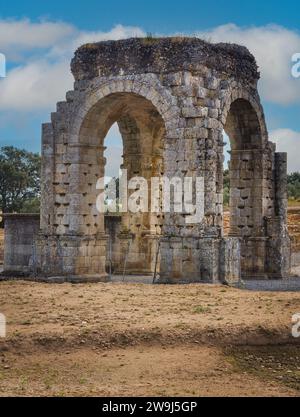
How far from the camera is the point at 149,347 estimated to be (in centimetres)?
1178

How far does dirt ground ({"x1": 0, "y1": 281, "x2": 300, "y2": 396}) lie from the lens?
404 inches

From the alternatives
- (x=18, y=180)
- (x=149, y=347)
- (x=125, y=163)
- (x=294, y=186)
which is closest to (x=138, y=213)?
(x=125, y=163)

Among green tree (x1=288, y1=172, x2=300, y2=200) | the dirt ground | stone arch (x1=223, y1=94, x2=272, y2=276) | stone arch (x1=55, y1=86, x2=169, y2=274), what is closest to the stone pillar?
stone arch (x1=223, y1=94, x2=272, y2=276)

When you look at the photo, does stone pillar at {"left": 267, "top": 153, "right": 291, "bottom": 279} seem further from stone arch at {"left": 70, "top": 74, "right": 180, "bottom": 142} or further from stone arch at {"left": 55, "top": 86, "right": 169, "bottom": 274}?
stone arch at {"left": 70, "top": 74, "right": 180, "bottom": 142}

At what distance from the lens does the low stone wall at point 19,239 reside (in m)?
21.7

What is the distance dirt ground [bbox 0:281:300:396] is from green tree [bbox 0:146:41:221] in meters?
29.8

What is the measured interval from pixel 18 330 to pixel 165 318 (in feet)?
7.93

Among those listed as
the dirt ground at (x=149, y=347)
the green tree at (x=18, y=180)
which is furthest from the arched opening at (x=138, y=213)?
the green tree at (x=18, y=180)

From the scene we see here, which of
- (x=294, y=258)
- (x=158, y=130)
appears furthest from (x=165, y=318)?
(x=294, y=258)

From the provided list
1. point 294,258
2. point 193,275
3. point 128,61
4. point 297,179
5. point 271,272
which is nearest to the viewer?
point 193,275

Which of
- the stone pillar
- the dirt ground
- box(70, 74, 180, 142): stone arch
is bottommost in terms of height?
the dirt ground

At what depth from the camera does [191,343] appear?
1190 centimetres

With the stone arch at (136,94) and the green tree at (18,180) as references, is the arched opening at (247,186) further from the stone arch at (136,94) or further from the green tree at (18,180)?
the green tree at (18,180)

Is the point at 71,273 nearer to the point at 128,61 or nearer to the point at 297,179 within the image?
the point at 128,61
